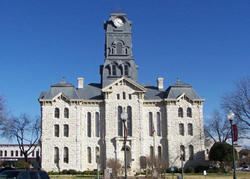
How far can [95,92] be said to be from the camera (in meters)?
55.4

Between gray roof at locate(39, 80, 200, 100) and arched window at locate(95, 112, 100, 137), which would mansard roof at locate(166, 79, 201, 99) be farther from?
arched window at locate(95, 112, 100, 137)

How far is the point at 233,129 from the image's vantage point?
2097 cm

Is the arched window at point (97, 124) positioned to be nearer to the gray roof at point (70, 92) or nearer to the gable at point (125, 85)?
the gray roof at point (70, 92)

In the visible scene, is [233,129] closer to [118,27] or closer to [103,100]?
[103,100]

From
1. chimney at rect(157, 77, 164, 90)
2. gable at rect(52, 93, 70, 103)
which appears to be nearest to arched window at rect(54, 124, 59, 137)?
gable at rect(52, 93, 70, 103)

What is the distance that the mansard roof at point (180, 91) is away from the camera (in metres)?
53.8

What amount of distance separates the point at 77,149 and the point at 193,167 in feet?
57.7

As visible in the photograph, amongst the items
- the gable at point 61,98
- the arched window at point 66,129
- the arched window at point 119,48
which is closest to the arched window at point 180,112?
the arched window at point 119,48

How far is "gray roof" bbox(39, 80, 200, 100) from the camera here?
53.2 metres

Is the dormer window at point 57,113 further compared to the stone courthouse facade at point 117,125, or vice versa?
the dormer window at point 57,113

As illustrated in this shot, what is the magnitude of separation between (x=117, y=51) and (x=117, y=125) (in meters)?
13.4

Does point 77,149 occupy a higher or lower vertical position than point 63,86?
lower

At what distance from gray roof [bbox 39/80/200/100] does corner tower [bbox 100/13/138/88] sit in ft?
7.66

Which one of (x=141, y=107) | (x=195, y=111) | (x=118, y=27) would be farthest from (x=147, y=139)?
(x=118, y=27)
